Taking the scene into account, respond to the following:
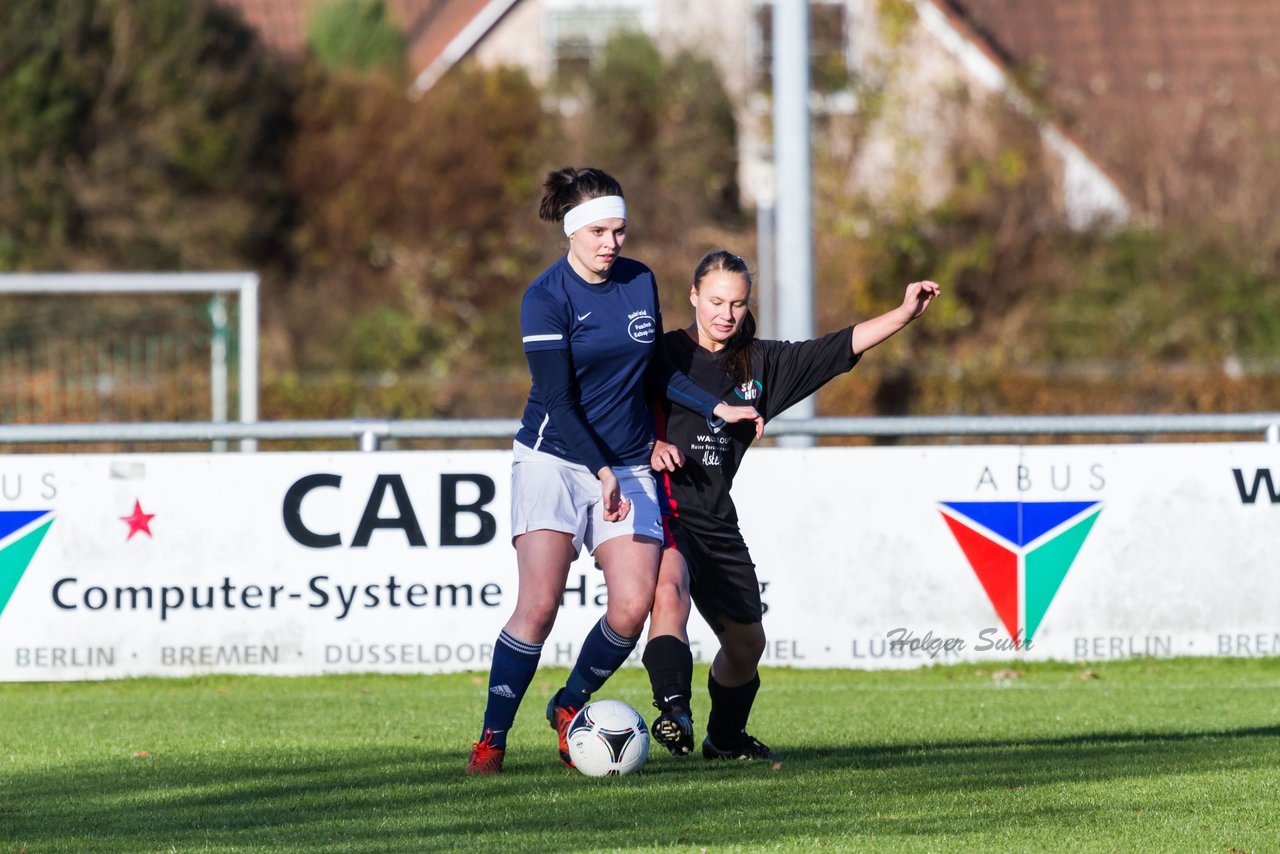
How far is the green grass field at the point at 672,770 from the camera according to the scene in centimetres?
568

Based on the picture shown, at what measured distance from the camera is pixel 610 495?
6254 mm

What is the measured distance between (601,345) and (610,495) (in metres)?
0.49

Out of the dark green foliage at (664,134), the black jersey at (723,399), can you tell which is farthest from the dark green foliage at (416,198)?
the black jersey at (723,399)

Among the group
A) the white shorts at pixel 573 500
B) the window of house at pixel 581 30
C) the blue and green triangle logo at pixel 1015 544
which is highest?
the window of house at pixel 581 30

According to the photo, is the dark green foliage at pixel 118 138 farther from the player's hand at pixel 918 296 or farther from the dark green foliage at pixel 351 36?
the player's hand at pixel 918 296

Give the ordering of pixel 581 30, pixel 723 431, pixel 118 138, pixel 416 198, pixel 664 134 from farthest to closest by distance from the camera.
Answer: pixel 581 30, pixel 416 198, pixel 664 134, pixel 118 138, pixel 723 431

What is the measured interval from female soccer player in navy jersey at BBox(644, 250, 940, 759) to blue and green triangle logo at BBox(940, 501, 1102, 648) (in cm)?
316

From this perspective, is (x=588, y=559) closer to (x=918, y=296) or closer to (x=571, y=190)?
(x=918, y=296)

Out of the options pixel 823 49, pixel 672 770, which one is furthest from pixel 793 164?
pixel 823 49

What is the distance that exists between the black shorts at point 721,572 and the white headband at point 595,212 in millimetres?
1089

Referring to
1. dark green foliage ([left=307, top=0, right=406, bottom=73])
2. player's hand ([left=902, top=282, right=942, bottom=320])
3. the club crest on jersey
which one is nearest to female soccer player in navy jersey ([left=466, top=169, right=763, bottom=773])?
the club crest on jersey

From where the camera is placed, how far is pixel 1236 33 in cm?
2994

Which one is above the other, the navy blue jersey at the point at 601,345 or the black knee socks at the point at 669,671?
the navy blue jersey at the point at 601,345

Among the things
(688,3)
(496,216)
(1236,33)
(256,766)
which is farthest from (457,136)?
(256,766)
